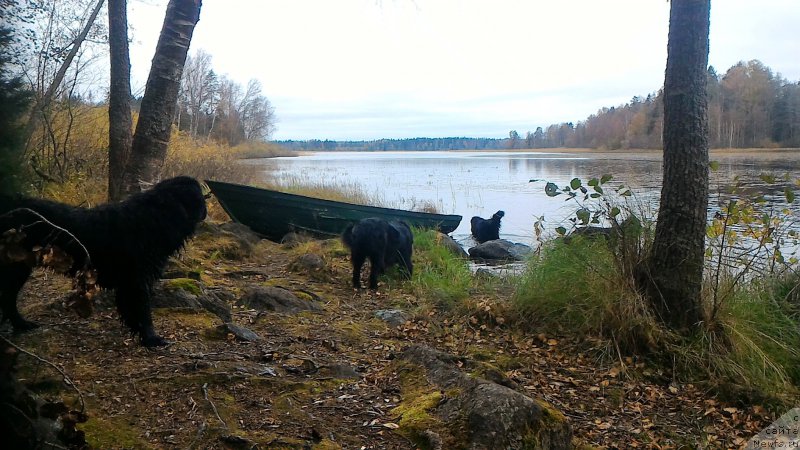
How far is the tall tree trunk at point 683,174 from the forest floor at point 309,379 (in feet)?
2.40

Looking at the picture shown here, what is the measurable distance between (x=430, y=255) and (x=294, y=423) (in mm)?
7275

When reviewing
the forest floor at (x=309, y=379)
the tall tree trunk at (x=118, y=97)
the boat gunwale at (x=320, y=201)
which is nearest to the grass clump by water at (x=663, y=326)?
the forest floor at (x=309, y=379)

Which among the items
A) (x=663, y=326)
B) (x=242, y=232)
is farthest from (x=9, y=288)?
(x=242, y=232)

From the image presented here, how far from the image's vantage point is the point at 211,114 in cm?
5766

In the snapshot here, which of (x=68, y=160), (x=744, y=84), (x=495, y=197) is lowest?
(x=495, y=197)

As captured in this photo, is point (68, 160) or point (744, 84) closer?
point (68, 160)

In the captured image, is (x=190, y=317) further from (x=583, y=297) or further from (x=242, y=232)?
(x=242, y=232)

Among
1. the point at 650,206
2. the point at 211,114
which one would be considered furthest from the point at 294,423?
the point at 211,114

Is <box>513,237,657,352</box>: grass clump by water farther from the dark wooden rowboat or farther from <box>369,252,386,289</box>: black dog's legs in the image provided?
the dark wooden rowboat

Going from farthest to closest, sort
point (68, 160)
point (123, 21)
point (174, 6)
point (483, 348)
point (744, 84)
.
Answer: point (744, 84), point (68, 160), point (123, 21), point (174, 6), point (483, 348)

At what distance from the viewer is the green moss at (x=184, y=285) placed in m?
5.41

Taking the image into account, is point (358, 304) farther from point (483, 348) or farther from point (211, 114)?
point (211, 114)

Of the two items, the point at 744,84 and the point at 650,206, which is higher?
the point at 744,84

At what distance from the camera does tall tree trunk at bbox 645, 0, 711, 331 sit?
5.00m
